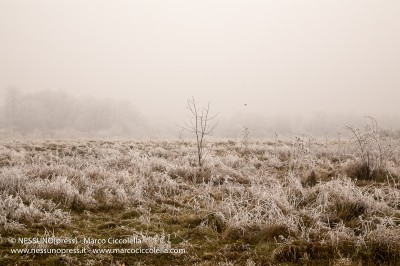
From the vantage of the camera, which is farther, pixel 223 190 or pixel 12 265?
pixel 223 190

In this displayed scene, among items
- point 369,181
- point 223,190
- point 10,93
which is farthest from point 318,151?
point 10,93

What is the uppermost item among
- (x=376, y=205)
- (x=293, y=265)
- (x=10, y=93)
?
(x=10, y=93)

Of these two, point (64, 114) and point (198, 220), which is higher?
point (64, 114)

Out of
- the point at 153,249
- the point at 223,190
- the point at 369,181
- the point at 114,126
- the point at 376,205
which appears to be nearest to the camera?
the point at 153,249

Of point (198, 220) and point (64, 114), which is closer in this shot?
point (198, 220)

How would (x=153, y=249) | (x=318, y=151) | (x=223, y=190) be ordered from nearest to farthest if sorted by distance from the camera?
(x=153, y=249) < (x=223, y=190) < (x=318, y=151)

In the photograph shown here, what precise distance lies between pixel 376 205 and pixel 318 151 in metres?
9.98

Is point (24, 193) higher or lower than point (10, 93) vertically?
lower

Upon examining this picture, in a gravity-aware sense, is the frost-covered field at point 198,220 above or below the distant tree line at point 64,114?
below

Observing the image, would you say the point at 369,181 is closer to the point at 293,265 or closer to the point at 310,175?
the point at 310,175

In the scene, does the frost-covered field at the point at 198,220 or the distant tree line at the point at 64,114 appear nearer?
the frost-covered field at the point at 198,220

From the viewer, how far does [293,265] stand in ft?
15.8

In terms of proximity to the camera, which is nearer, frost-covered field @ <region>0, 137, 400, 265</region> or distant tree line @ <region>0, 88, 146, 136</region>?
frost-covered field @ <region>0, 137, 400, 265</region>

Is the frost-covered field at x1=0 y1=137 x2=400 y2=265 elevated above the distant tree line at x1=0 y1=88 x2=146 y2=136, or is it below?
below
